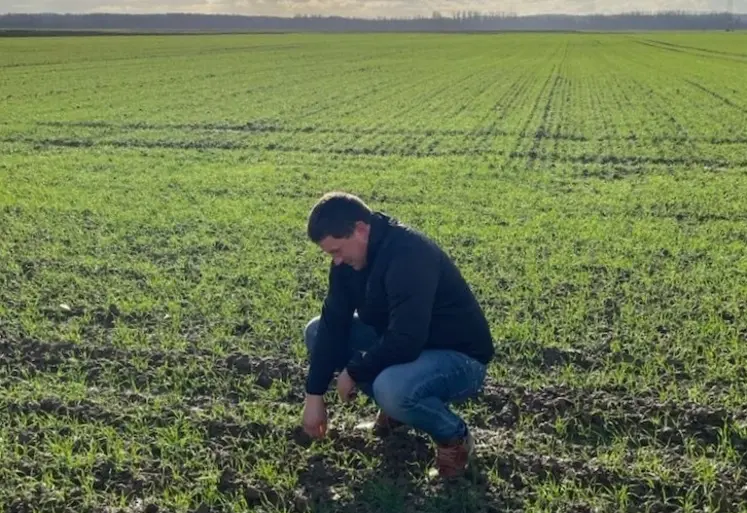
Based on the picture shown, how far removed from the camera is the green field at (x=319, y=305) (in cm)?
399

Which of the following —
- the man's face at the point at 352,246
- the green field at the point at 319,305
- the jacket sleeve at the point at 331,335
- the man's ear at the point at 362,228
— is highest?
the man's ear at the point at 362,228

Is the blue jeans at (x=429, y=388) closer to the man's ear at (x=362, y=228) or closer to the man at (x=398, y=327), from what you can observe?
the man at (x=398, y=327)

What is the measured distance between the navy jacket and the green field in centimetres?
60

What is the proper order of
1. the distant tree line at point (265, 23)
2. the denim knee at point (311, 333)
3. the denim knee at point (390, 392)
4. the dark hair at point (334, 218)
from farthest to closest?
the distant tree line at point (265, 23)
the denim knee at point (311, 333)
the denim knee at point (390, 392)
the dark hair at point (334, 218)

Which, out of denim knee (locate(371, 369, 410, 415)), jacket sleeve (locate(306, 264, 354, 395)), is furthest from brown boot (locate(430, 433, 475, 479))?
jacket sleeve (locate(306, 264, 354, 395))

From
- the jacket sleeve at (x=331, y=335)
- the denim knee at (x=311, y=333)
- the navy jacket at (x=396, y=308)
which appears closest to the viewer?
the navy jacket at (x=396, y=308)

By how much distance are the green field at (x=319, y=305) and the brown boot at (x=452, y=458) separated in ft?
0.25

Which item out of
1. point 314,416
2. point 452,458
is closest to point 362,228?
point 314,416

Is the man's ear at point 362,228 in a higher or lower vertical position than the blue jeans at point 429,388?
higher

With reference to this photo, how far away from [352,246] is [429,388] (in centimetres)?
80

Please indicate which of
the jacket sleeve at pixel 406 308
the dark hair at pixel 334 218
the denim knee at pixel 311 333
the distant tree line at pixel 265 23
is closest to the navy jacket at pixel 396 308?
the jacket sleeve at pixel 406 308

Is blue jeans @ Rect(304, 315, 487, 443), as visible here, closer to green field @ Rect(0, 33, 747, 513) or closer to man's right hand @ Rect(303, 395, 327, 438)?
man's right hand @ Rect(303, 395, 327, 438)

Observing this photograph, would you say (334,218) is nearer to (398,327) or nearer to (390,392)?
(398,327)

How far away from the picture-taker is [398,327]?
12.1ft
